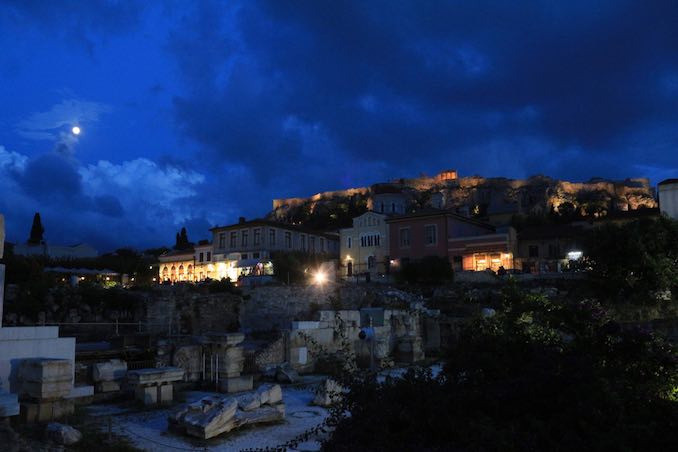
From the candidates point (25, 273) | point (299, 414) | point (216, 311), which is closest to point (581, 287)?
point (216, 311)

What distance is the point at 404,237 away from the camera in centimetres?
5103

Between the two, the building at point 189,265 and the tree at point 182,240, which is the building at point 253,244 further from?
the tree at point 182,240

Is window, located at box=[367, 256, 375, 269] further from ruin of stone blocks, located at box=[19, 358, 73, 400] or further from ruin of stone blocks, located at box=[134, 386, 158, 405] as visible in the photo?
ruin of stone blocks, located at box=[19, 358, 73, 400]

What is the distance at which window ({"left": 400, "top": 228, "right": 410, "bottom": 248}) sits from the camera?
50781 millimetres

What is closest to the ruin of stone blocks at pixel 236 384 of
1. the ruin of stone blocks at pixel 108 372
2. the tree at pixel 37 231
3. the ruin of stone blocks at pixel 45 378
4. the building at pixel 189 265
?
the ruin of stone blocks at pixel 108 372

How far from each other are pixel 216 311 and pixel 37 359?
22.8 m

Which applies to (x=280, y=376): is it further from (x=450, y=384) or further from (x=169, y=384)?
(x=450, y=384)

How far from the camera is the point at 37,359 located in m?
8.86

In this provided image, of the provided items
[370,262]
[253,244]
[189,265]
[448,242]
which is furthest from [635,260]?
[189,265]

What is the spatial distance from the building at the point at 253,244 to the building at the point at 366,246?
5053 millimetres

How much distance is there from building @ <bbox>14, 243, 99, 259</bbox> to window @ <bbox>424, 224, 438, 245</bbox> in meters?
36.4

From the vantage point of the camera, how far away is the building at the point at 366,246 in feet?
175

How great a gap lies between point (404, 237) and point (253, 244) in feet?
50.7

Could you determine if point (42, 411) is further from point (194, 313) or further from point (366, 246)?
point (366, 246)
